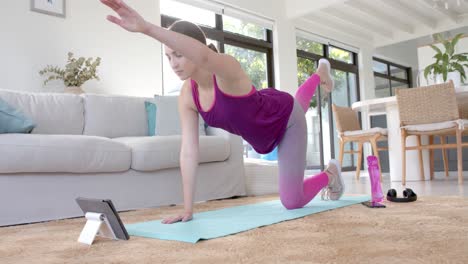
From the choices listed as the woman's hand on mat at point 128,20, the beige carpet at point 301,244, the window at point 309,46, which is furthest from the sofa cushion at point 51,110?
the window at point 309,46

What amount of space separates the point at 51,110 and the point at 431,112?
3.11m

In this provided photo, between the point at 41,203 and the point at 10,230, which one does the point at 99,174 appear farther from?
the point at 10,230

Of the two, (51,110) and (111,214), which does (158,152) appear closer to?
(51,110)

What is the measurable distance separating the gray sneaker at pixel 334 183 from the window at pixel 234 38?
300 cm

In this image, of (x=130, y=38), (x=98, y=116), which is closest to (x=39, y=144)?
(x=98, y=116)

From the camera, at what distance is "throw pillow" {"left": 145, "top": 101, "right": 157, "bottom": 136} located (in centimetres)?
346

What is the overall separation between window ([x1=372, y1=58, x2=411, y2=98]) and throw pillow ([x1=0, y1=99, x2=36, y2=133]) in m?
7.92

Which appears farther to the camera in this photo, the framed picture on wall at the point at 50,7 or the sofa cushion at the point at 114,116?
the framed picture on wall at the point at 50,7

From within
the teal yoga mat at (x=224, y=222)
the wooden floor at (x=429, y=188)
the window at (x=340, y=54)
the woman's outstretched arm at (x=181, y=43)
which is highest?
the window at (x=340, y=54)

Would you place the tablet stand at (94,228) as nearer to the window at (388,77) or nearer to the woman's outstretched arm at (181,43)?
the woman's outstretched arm at (181,43)

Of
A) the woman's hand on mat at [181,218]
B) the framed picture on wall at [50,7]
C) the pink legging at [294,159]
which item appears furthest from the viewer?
the framed picture on wall at [50,7]

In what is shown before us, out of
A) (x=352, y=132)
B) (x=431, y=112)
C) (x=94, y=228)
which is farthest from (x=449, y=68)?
(x=94, y=228)

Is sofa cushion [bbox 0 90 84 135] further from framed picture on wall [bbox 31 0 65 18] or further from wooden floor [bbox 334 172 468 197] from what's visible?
wooden floor [bbox 334 172 468 197]

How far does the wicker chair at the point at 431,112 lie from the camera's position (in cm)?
360
